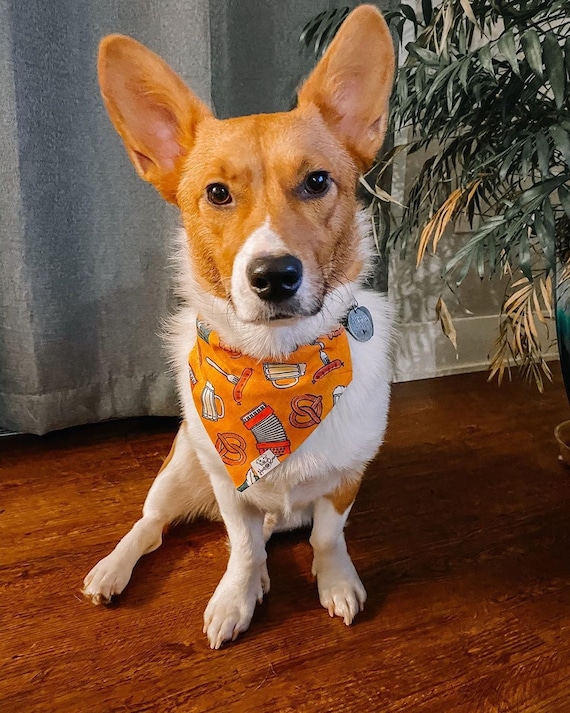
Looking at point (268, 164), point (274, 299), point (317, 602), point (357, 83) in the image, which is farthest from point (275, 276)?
point (317, 602)

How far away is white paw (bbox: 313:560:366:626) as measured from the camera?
107 centimetres

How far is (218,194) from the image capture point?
94 centimetres

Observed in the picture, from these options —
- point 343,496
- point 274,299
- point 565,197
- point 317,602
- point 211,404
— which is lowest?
point 317,602

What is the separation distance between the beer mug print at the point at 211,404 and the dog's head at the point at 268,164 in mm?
190

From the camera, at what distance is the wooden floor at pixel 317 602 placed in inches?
36.9

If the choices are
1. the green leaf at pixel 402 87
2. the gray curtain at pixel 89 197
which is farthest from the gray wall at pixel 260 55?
the green leaf at pixel 402 87

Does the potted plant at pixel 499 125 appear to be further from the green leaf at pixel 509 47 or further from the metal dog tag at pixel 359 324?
the metal dog tag at pixel 359 324

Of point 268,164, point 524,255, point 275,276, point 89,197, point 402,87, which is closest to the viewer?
point 275,276

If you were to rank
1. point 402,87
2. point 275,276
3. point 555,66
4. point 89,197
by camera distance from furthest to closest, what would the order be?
point 89,197
point 402,87
point 555,66
point 275,276

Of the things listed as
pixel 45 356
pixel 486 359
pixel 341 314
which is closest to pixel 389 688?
pixel 341 314

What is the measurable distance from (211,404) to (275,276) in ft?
1.13

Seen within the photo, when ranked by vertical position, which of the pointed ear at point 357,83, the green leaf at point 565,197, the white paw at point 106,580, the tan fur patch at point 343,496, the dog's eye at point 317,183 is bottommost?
the white paw at point 106,580

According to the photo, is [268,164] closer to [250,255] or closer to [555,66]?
[250,255]

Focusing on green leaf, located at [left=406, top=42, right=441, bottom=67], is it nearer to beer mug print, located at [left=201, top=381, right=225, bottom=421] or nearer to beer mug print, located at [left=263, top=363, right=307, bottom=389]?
beer mug print, located at [left=263, top=363, right=307, bottom=389]
